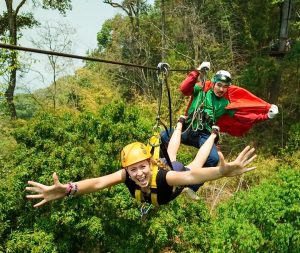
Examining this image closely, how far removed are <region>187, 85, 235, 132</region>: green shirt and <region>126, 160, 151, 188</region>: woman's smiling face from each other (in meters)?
1.60

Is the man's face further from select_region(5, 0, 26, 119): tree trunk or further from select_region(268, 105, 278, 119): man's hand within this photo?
select_region(5, 0, 26, 119): tree trunk

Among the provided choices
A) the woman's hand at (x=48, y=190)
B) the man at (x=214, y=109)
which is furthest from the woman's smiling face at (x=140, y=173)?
the man at (x=214, y=109)

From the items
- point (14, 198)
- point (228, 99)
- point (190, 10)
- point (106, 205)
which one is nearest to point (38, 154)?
point (14, 198)

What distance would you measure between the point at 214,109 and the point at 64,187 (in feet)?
7.83

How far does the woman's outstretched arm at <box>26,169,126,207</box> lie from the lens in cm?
336

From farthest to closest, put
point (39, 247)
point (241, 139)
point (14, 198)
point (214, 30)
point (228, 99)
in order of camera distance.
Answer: point (214, 30), point (241, 139), point (14, 198), point (39, 247), point (228, 99)

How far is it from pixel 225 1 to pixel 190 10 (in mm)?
1674

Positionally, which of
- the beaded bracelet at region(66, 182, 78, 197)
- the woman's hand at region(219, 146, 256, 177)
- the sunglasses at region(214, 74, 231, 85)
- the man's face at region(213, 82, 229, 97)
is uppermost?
the sunglasses at region(214, 74, 231, 85)

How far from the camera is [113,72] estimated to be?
27.3 meters

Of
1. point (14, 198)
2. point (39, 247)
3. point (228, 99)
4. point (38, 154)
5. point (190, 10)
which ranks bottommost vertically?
point (39, 247)

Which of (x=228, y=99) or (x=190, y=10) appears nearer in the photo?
(x=228, y=99)

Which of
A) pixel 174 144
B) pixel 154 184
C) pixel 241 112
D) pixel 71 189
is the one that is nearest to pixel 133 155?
pixel 154 184

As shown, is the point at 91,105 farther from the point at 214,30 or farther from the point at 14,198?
the point at 14,198

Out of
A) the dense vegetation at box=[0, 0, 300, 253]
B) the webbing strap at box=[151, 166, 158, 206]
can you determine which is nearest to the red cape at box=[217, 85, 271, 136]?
the webbing strap at box=[151, 166, 158, 206]
